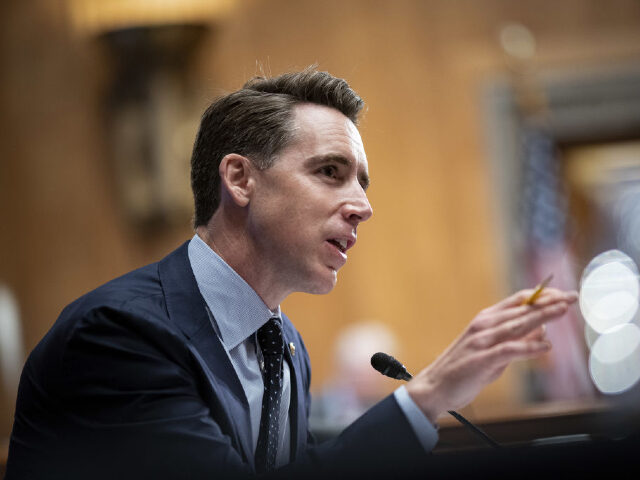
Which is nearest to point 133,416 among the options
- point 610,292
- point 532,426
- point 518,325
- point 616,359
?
point 518,325

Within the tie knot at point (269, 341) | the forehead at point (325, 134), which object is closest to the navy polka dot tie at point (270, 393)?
the tie knot at point (269, 341)

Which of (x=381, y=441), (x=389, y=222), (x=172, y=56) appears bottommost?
(x=381, y=441)

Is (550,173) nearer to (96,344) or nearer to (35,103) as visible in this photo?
(35,103)

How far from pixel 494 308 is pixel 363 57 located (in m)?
5.15

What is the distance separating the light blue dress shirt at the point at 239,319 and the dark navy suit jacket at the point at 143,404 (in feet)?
0.13

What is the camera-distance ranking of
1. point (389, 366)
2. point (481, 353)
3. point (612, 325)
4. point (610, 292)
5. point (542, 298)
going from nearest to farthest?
point (481, 353) < point (542, 298) < point (389, 366) < point (610, 292) < point (612, 325)

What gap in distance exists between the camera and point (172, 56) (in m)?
6.49

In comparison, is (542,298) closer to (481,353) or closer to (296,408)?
(481,353)

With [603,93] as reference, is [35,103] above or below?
below

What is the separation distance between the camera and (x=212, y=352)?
6.01 feet

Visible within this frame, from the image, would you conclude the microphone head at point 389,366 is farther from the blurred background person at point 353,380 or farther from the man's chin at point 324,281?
the blurred background person at point 353,380

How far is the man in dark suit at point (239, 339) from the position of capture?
1660 mm

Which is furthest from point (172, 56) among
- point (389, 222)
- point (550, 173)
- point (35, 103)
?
point (550, 173)

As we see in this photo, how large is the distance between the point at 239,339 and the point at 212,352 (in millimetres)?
101
